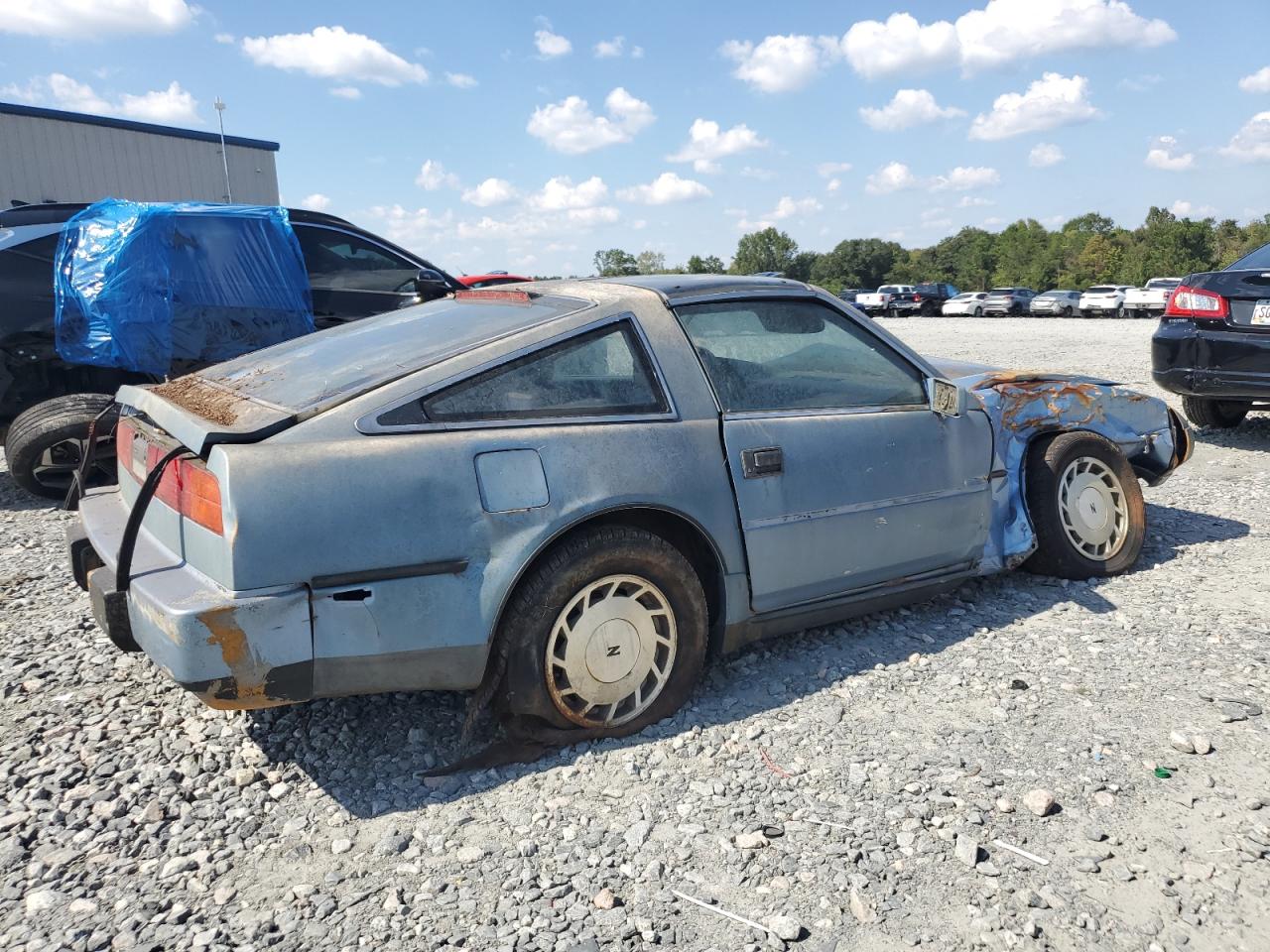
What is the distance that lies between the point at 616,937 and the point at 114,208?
5898 mm

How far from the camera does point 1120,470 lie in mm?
4477

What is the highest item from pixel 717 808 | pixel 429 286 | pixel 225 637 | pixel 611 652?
pixel 429 286

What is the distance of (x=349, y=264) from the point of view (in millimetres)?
6848

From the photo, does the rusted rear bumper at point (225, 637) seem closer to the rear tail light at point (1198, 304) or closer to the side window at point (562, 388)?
the side window at point (562, 388)

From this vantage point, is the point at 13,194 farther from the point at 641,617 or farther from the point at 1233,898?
the point at 1233,898

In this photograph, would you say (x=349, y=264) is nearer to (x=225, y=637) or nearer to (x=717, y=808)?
(x=225, y=637)

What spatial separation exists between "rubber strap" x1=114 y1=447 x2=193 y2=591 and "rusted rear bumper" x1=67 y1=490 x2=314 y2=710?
0.09 metres

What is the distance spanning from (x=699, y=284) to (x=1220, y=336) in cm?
547

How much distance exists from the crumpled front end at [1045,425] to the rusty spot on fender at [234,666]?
293 cm

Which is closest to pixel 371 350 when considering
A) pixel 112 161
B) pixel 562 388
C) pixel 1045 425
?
pixel 562 388

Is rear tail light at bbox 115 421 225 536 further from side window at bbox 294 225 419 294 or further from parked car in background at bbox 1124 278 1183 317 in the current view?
parked car in background at bbox 1124 278 1183 317

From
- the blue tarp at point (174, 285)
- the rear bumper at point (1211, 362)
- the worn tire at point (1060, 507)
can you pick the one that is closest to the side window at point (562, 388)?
the worn tire at point (1060, 507)

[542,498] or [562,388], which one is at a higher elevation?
[562,388]

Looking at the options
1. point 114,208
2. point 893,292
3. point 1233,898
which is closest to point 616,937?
point 1233,898
